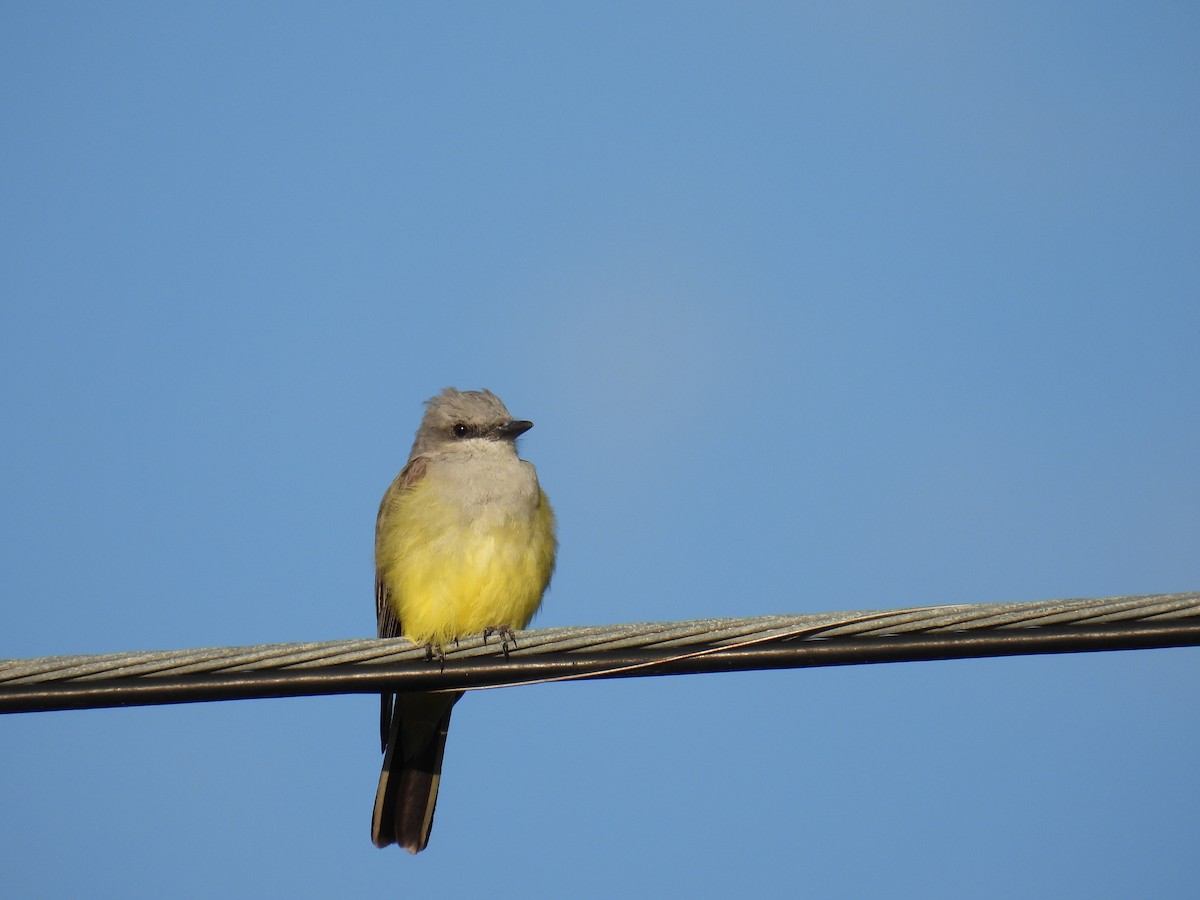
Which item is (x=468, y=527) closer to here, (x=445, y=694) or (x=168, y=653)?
(x=445, y=694)

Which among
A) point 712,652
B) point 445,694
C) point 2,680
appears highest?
point 445,694

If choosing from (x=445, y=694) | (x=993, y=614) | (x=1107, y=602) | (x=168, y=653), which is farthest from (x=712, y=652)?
(x=445, y=694)

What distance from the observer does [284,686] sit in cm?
409

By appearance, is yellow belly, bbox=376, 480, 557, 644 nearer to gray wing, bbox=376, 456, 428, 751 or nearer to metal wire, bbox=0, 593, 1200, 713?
gray wing, bbox=376, 456, 428, 751

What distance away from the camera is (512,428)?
307 inches

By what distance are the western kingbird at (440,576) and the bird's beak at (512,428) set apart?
0.33 metres

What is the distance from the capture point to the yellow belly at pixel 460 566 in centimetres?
655

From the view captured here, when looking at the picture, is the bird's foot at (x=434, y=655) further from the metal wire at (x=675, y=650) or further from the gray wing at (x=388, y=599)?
the gray wing at (x=388, y=599)

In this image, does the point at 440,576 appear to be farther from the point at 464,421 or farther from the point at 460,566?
the point at 464,421

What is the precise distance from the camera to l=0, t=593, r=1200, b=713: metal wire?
3.93m

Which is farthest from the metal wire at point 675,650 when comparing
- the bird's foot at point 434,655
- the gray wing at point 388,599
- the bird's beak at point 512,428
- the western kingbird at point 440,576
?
the bird's beak at point 512,428

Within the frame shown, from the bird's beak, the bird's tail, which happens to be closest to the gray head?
the bird's beak

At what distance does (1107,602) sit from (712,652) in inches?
46.7

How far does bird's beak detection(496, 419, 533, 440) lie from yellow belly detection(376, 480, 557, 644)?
2.50ft
